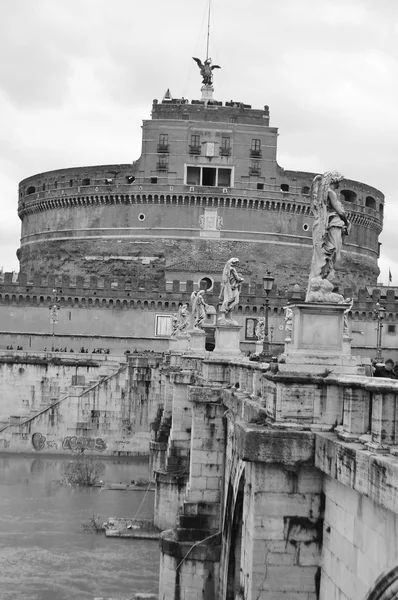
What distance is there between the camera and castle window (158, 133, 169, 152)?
8138 cm

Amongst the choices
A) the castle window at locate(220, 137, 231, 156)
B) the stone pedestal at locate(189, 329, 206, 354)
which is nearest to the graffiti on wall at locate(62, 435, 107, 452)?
the stone pedestal at locate(189, 329, 206, 354)

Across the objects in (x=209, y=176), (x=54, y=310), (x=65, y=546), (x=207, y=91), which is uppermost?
(x=207, y=91)

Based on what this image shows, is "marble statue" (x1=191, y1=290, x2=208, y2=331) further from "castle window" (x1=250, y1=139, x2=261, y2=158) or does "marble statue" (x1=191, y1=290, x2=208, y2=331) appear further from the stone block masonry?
"castle window" (x1=250, y1=139, x2=261, y2=158)

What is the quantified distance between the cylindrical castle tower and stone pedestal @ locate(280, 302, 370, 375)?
67.8 meters

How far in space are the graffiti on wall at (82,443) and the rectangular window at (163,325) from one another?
23559 mm

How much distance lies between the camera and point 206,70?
294ft

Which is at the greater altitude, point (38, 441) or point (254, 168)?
point (254, 168)

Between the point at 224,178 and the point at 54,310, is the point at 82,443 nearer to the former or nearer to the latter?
the point at 54,310

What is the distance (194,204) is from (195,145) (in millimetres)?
5335

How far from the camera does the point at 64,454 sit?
43.7m

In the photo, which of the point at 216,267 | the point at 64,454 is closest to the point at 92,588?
the point at 64,454

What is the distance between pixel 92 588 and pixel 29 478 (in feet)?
53.2

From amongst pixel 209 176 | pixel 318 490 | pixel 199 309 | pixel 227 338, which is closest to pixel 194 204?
pixel 209 176

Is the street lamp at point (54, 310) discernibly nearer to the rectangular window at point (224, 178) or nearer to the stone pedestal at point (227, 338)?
the rectangular window at point (224, 178)
